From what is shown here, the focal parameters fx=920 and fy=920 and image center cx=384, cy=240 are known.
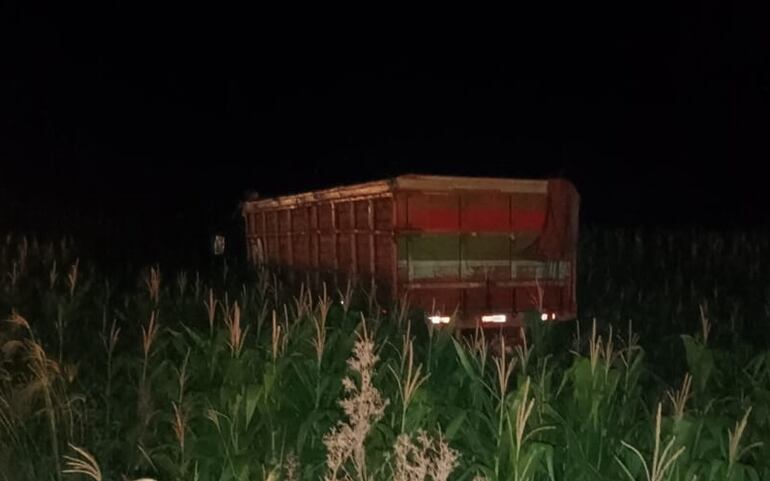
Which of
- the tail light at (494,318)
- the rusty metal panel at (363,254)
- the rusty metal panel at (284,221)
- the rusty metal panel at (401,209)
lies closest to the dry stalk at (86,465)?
the rusty metal panel at (401,209)

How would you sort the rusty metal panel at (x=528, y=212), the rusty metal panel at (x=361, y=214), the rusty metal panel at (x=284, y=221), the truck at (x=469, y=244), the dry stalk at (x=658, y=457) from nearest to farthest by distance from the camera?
the dry stalk at (x=658, y=457) → the truck at (x=469, y=244) → the rusty metal panel at (x=528, y=212) → the rusty metal panel at (x=361, y=214) → the rusty metal panel at (x=284, y=221)

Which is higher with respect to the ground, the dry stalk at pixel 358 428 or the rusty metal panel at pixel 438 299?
the dry stalk at pixel 358 428

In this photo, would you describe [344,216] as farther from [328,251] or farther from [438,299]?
[438,299]

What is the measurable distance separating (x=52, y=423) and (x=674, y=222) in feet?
86.0

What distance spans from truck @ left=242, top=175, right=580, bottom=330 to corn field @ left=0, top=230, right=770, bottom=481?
0.65 metres

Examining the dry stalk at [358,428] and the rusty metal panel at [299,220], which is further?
the rusty metal panel at [299,220]

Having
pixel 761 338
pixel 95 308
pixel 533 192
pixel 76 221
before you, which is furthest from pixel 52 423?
pixel 76 221

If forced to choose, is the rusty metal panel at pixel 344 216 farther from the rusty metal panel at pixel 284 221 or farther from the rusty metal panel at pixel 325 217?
the rusty metal panel at pixel 284 221

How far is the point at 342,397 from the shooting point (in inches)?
216

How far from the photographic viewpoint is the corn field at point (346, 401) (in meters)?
4.12

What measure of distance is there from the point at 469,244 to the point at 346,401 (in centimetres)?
594

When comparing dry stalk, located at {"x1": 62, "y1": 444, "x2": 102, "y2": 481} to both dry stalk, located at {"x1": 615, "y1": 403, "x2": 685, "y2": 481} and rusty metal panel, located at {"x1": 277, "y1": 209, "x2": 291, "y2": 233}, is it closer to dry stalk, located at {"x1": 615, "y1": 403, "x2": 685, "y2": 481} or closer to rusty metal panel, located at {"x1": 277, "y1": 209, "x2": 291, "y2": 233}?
dry stalk, located at {"x1": 615, "y1": 403, "x2": 685, "y2": 481}

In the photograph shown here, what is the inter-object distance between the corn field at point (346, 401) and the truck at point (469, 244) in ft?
2.14

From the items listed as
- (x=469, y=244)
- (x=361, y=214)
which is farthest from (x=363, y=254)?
(x=469, y=244)
